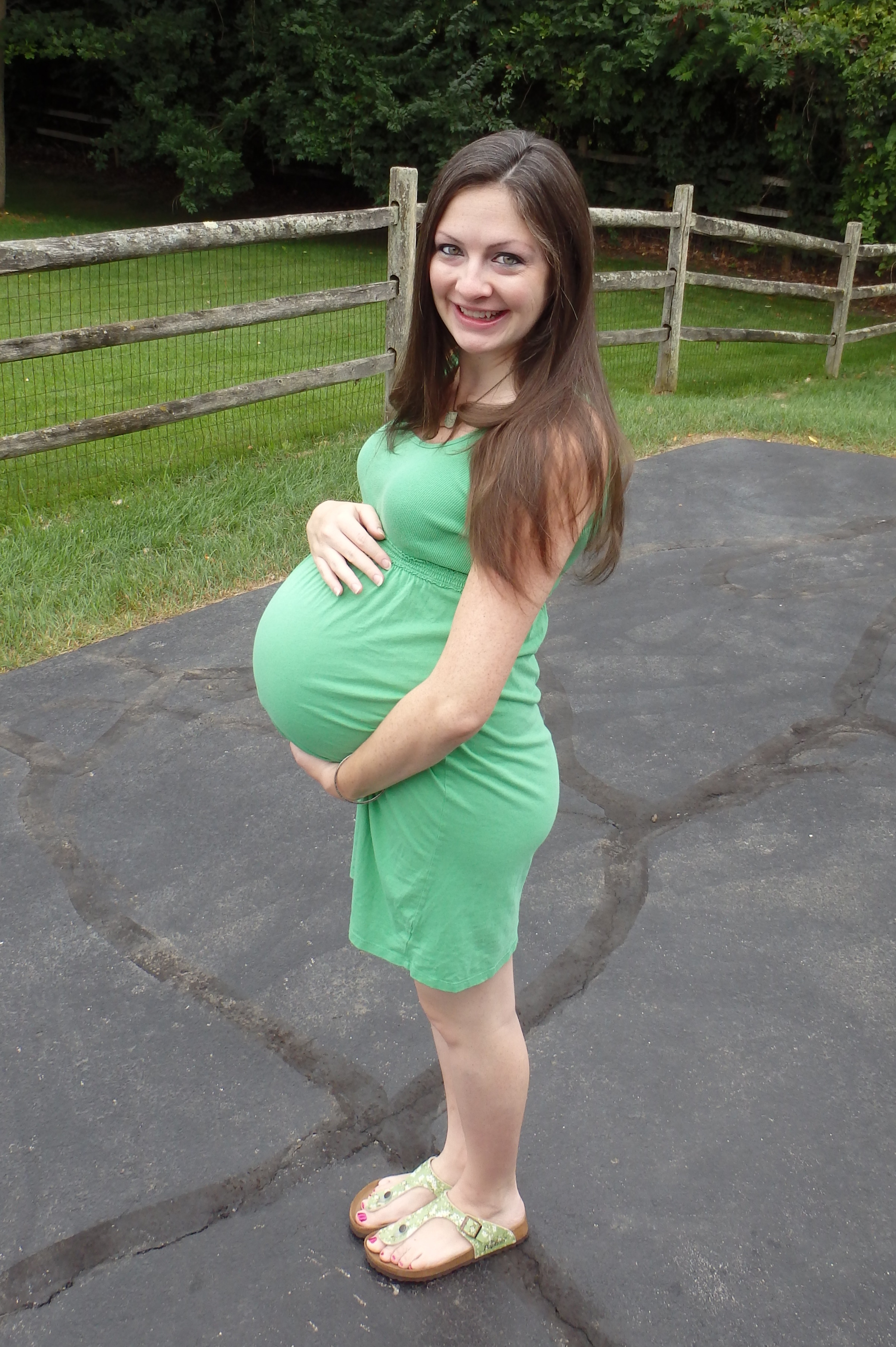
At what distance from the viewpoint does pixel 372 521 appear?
1.62 m

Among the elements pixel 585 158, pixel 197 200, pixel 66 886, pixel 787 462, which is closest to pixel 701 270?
pixel 585 158

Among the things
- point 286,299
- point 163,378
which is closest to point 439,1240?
point 286,299

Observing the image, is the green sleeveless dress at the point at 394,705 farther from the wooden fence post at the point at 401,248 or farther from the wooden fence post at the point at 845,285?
the wooden fence post at the point at 845,285

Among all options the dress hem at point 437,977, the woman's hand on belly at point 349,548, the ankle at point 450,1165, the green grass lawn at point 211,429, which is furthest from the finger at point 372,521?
the green grass lawn at point 211,429

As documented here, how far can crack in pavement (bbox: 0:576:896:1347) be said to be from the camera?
1924 mm

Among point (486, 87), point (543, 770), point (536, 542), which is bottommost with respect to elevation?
point (543, 770)

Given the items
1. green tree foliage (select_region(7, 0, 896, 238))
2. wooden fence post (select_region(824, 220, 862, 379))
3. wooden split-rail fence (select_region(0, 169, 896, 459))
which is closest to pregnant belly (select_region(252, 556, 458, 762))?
wooden split-rail fence (select_region(0, 169, 896, 459))

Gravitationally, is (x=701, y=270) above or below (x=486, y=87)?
below

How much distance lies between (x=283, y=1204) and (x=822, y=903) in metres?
1.57

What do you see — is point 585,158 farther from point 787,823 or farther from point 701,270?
point 787,823

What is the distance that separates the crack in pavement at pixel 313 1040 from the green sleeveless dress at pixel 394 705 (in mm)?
647

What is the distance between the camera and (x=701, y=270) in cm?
1862

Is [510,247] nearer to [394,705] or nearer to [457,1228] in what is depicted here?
[394,705]

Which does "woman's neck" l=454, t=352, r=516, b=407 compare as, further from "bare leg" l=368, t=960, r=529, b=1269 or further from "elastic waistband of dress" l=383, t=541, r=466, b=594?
"bare leg" l=368, t=960, r=529, b=1269
